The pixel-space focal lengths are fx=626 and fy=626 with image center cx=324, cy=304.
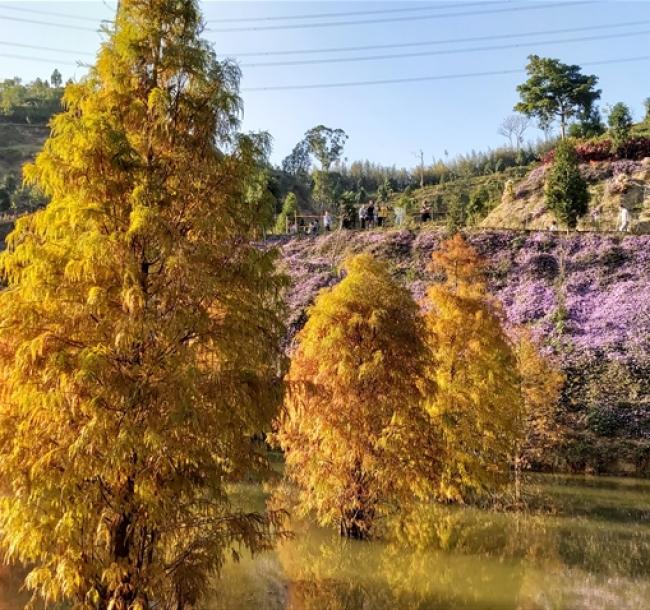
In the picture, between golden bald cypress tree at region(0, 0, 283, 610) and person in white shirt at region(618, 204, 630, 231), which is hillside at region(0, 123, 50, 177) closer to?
person in white shirt at region(618, 204, 630, 231)

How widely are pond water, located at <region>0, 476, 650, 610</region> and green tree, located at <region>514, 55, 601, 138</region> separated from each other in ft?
167

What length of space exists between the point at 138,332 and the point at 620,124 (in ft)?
162

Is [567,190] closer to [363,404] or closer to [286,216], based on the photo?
[286,216]

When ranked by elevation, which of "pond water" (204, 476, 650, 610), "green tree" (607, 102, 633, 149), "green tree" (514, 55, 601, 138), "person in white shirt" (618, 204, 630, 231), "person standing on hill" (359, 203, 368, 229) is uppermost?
"green tree" (514, 55, 601, 138)

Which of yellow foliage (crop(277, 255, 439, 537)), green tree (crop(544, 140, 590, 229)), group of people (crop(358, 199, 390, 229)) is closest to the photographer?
→ yellow foliage (crop(277, 255, 439, 537))

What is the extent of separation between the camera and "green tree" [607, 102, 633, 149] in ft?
156

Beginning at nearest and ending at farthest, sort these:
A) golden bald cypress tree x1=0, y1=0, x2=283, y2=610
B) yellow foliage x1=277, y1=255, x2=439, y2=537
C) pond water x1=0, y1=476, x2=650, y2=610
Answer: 1. golden bald cypress tree x1=0, y1=0, x2=283, y2=610
2. pond water x1=0, y1=476, x2=650, y2=610
3. yellow foliage x1=277, y1=255, x2=439, y2=537

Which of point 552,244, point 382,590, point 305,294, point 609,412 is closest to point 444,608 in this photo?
point 382,590

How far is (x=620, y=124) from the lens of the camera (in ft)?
156

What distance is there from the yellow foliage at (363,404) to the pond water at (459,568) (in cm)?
133

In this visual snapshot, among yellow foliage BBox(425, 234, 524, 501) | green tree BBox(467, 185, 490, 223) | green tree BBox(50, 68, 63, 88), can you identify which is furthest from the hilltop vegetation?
yellow foliage BBox(425, 234, 524, 501)

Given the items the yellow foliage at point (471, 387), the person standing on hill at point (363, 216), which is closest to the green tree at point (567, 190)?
the person standing on hill at point (363, 216)

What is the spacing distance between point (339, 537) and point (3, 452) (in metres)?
9.66

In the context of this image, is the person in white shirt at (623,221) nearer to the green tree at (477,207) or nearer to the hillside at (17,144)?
the green tree at (477,207)
